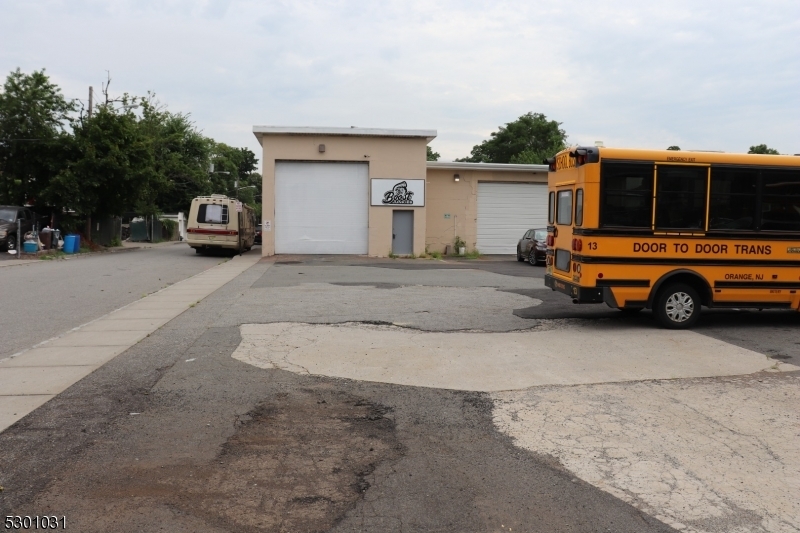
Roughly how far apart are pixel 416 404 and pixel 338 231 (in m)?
24.0

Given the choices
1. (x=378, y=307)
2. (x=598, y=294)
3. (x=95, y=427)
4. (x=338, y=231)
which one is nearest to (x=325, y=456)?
(x=95, y=427)

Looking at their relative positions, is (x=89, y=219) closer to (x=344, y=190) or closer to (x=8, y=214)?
(x=8, y=214)

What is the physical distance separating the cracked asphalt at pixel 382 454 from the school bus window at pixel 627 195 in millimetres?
2822

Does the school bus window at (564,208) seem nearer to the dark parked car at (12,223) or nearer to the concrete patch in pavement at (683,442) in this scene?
the concrete patch in pavement at (683,442)

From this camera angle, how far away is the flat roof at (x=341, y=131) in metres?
28.9

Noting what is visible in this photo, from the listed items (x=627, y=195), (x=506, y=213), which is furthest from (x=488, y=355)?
(x=506, y=213)

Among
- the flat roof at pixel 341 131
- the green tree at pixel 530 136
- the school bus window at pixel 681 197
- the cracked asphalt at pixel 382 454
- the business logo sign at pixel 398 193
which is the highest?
the green tree at pixel 530 136

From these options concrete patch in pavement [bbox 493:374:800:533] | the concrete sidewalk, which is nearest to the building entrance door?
the concrete sidewalk

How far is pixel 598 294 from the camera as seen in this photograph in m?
10.4

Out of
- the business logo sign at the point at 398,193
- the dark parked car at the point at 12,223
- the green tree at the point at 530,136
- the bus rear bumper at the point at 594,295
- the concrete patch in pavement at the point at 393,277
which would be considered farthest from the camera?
the green tree at the point at 530,136

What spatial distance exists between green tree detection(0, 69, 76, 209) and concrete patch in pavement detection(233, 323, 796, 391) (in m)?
26.3

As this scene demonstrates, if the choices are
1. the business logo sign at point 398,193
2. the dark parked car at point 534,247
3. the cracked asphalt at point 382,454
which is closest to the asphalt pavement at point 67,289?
the cracked asphalt at point 382,454

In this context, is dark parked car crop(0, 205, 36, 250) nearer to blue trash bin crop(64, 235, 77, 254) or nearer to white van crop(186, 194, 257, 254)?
blue trash bin crop(64, 235, 77, 254)

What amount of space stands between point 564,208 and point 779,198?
3.29 metres
